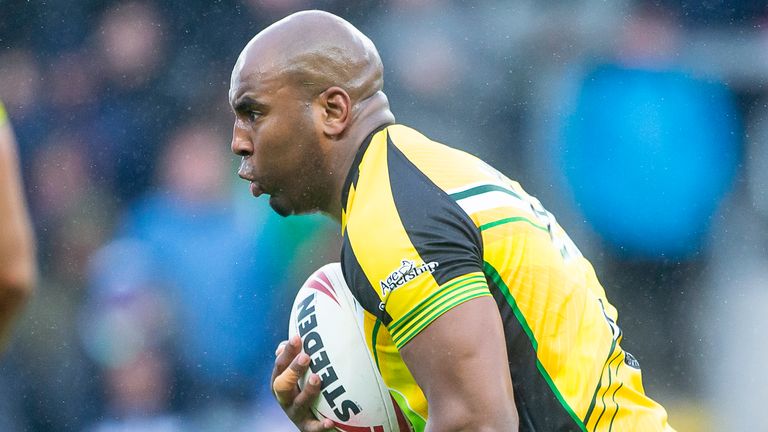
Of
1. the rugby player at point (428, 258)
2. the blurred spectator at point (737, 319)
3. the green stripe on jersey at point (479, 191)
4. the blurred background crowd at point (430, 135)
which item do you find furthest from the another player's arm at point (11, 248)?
the blurred spectator at point (737, 319)

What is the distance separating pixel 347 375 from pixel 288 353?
0.20m

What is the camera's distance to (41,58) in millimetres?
6695

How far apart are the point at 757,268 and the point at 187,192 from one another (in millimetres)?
3002

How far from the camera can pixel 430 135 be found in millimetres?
6277

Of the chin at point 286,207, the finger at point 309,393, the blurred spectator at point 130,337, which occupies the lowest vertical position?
the blurred spectator at point 130,337

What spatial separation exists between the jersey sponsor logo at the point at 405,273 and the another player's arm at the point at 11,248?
2.60ft

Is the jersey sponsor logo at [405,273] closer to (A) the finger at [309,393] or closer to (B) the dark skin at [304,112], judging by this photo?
(B) the dark skin at [304,112]

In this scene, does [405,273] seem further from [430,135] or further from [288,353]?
[430,135]

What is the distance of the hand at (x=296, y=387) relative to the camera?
3.23m

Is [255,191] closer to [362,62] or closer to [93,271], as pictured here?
[362,62]

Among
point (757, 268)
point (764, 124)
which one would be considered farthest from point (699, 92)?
point (757, 268)

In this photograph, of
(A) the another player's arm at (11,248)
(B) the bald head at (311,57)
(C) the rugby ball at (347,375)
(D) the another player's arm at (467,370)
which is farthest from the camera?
(C) the rugby ball at (347,375)

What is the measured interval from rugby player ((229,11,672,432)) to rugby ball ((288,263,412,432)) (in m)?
0.04

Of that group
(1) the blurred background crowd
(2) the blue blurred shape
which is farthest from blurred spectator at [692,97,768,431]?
(2) the blue blurred shape
